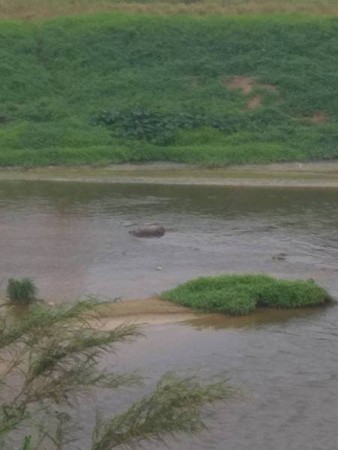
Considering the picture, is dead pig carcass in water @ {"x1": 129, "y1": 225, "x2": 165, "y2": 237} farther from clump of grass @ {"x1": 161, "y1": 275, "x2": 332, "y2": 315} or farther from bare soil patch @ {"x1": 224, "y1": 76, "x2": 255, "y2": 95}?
bare soil patch @ {"x1": 224, "y1": 76, "x2": 255, "y2": 95}

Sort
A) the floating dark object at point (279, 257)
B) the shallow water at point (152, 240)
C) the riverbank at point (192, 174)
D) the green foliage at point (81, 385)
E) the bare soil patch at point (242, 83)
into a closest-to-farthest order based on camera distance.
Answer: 1. the green foliage at point (81, 385)
2. the shallow water at point (152, 240)
3. the floating dark object at point (279, 257)
4. the riverbank at point (192, 174)
5. the bare soil patch at point (242, 83)

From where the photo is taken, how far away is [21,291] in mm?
21125

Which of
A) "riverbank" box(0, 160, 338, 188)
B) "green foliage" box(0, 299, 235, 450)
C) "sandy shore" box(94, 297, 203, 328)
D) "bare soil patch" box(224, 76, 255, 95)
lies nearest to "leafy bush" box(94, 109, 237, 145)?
"riverbank" box(0, 160, 338, 188)

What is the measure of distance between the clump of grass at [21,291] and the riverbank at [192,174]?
14.7 meters

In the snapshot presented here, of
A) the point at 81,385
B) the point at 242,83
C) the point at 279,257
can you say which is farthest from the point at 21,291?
the point at 242,83

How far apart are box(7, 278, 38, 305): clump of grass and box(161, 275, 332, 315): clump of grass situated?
94.3 inches

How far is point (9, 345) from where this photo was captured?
10812 millimetres

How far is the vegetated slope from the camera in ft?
129

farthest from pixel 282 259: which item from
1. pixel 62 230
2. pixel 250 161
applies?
pixel 250 161

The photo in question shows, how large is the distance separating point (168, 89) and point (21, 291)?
23558mm

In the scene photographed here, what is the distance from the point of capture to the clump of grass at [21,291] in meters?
21.1

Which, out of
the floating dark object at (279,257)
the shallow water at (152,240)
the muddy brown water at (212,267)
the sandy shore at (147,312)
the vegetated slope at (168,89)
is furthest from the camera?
the vegetated slope at (168,89)

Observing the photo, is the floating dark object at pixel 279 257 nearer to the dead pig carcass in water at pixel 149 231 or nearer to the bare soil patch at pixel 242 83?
the dead pig carcass in water at pixel 149 231

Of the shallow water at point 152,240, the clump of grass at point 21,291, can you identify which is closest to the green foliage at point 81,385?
the clump of grass at point 21,291
